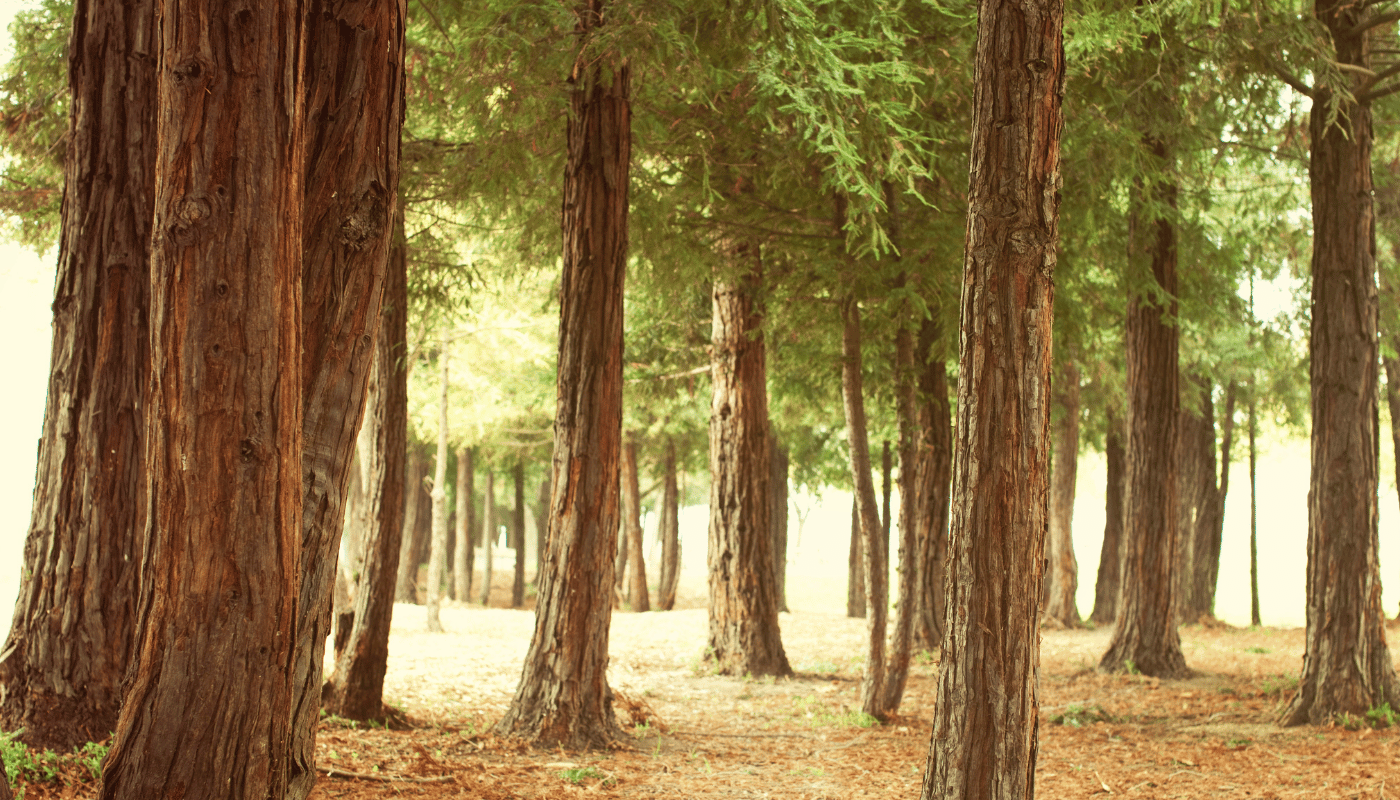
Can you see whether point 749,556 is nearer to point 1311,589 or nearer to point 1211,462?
point 1311,589

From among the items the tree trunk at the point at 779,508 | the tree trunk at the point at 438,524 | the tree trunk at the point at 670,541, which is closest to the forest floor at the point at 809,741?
the tree trunk at the point at 438,524

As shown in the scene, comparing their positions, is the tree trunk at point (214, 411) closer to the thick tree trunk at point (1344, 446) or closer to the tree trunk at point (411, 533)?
the thick tree trunk at point (1344, 446)

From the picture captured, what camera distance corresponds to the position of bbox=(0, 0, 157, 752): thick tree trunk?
527 cm

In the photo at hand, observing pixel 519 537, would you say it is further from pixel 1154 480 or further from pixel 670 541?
pixel 1154 480

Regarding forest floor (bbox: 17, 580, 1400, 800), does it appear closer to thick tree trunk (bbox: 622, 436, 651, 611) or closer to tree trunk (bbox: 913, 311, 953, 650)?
tree trunk (bbox: 913, 311, 953, 650)

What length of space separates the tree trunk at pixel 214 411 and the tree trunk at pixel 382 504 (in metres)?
4.32

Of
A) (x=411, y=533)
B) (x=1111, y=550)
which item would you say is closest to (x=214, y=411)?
(x=1111, y=550)

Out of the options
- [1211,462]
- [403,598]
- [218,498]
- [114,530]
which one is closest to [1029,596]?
[218,498]

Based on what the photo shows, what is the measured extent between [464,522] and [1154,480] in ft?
53.1

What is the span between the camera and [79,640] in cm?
529

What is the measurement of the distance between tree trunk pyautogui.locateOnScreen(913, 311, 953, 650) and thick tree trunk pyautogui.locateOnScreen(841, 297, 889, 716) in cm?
62

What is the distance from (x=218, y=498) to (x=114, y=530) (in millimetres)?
2796

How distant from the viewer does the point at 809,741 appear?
7848 mm

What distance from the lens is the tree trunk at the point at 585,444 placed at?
7.14m
